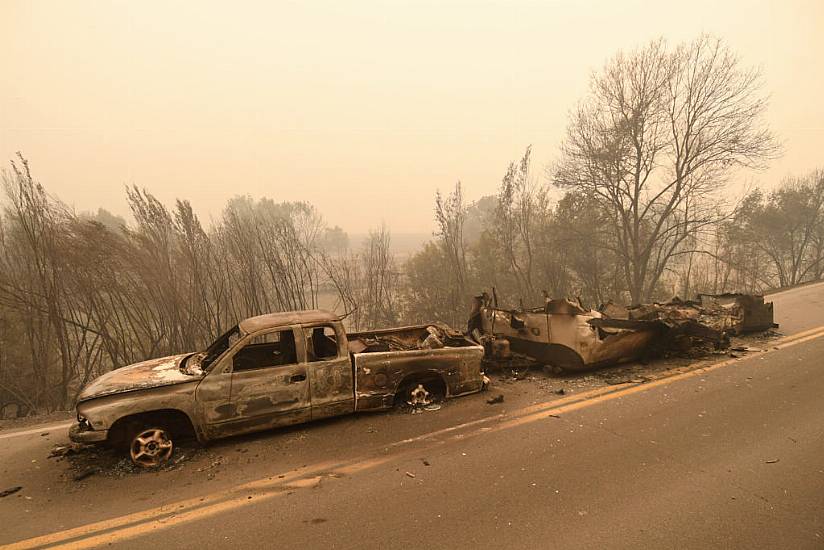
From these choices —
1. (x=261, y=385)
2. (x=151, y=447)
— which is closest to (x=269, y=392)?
(x=261, y=385)

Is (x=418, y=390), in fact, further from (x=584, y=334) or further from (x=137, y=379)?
(x=137, y=379)

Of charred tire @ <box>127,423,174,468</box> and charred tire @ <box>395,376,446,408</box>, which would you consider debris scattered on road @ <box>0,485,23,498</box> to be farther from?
charred tire @ <box>395,376,446,408</box>

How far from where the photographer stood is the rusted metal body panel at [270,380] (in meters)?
4.04

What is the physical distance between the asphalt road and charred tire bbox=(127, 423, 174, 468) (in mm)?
171

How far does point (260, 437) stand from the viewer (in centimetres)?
465

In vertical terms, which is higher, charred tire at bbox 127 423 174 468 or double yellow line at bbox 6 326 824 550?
charred tire at bbox 127 423 174 468

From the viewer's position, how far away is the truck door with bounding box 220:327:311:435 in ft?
14.4

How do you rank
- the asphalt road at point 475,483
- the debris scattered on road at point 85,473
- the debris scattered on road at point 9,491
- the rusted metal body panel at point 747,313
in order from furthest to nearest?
the rusted metal body panel at point 747,313 → the debris scattered on road at point 85,473 → the debris scattered on road at point 9,491 → the asphalt road at point 475,483

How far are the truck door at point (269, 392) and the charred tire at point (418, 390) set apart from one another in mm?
1312

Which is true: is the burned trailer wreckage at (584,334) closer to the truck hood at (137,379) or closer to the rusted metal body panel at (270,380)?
the rusted metal body panel at (270,380)

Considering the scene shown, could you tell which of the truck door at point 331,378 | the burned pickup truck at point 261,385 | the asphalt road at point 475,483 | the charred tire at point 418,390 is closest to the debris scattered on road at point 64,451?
the asphalt road at point 475,483

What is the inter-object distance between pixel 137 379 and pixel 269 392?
1455 mm

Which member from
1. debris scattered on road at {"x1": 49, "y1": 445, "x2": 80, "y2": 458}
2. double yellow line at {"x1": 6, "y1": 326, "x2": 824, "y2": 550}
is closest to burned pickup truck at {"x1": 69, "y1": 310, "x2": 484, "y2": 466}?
debris scattered on road at {"x1": 49, "y1": 445, "x2": 80, "y2": 458}

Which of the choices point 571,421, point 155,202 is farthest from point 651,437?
point 155,202
